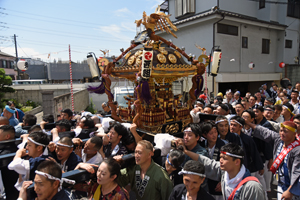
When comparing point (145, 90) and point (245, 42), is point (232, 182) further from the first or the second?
point (245, 42)

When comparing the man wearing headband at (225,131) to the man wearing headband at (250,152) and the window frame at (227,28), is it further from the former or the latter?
the window frame at (227,28)

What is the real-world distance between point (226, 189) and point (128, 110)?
336 cm

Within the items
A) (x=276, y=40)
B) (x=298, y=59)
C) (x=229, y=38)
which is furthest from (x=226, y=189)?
(x=298, y=59)

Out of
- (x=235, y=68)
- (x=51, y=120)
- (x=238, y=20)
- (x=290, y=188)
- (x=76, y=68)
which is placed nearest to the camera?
(x=290, y=188)

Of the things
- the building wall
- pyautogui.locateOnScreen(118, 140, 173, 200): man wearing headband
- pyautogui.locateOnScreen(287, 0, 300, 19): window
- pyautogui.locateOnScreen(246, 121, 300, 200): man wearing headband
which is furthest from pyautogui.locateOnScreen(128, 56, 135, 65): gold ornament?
pyautogui.locateOnScreen(287, 0, 300, 19): window

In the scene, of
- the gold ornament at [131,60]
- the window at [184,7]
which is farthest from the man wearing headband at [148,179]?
the window at [184,7]

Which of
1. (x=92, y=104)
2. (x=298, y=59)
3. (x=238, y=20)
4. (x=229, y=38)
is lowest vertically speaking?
(x=92, y=104)

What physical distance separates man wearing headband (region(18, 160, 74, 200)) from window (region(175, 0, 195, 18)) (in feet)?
47.5

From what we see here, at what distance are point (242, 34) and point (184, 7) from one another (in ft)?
15.4

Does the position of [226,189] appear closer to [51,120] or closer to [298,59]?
[51,120]

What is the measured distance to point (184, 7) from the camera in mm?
14219

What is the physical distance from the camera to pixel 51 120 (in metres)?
4.89

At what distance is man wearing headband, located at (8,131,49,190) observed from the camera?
237 centimetres

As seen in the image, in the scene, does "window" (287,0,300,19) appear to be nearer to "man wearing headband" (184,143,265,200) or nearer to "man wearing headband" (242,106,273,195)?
"man wearing headband" (242,106,273,195)
